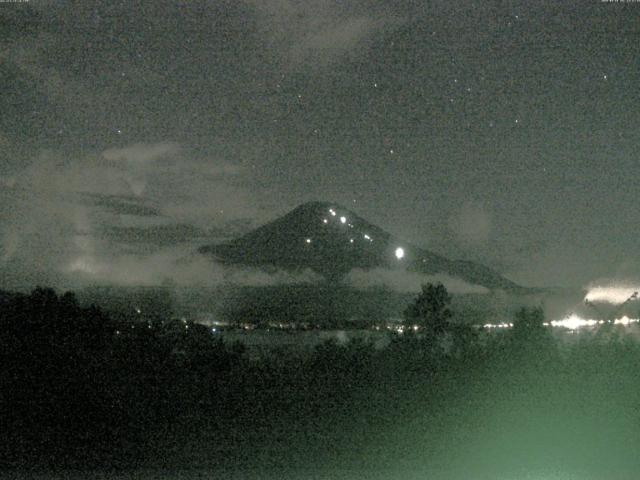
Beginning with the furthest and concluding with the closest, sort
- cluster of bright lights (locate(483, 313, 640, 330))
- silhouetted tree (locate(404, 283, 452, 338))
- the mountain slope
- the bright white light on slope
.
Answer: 1. the mountain slope
2. silhouetted tree (locate(404, 283, 452, 338))
3. the bright white light on slope
4. cluster of bright lights (locate(483, 313, 640, 330))

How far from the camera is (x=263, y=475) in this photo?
8086mm

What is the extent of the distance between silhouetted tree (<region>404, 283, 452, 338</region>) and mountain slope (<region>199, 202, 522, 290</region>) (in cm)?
2125

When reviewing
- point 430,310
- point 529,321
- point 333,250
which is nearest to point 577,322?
point 529,321

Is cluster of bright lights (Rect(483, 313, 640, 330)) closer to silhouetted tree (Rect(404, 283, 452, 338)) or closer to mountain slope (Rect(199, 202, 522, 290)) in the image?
silhouetted tree (Rect(404, 283, 452, 338))

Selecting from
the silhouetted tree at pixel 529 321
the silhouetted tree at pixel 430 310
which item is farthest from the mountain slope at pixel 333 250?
the silhouetted tree at pixel 529 321

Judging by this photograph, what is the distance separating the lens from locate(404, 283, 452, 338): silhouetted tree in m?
21.3

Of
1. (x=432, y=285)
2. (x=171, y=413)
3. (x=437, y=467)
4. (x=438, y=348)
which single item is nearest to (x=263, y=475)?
(x=437, y=467)

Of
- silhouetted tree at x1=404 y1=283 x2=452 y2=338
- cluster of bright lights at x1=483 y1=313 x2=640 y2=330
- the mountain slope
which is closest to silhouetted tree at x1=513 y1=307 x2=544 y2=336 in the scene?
cluster of bright lights at x1=483 y1=313 x2=640 y2=330

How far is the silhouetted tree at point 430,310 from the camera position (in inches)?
837

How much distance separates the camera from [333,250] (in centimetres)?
6256

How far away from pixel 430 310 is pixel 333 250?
3868 centimetres

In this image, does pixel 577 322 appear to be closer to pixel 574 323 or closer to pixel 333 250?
pixel 574 323

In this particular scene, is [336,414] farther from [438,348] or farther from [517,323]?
[517,323]

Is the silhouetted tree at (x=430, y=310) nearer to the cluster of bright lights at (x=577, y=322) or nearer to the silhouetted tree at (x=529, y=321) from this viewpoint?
the cluster of bright lights at (x=577, y=322)
